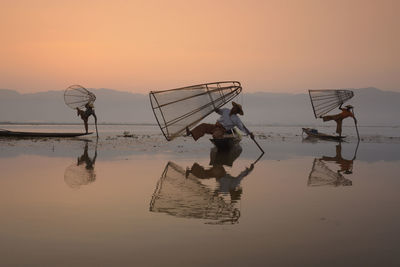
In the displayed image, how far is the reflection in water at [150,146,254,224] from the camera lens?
6.19m

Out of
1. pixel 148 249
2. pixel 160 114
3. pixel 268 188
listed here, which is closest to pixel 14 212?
pixel 148 249

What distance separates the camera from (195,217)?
5934 millimetres

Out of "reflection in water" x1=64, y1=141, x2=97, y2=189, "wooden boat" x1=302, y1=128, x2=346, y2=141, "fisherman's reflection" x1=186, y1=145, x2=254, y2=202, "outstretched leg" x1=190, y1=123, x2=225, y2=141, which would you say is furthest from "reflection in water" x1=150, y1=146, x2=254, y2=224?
"wooden boat" x1=302, y1=128, x2=346, y2=141

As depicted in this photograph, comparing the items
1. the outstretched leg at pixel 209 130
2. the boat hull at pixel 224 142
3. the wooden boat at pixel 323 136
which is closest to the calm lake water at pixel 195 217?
the outstretched leg at pixel 209 130

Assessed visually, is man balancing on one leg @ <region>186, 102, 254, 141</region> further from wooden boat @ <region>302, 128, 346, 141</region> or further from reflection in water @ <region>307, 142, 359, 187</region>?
wooden boat @ <region>302, 128, 346, 141</region>

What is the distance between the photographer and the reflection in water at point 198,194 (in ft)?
20.3

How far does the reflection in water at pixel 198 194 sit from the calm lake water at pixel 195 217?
19 mm

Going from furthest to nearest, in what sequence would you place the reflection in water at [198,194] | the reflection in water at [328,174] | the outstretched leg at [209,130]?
the outstretched leg at [209,130], the reflection in water at [328,174], the reflection in water at [198,194]

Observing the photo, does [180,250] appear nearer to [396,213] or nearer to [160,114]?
[396,213]

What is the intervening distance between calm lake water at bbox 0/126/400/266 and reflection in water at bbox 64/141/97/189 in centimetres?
3

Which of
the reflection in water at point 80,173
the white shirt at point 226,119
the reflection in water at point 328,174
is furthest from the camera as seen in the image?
the white shirt at point 226,119

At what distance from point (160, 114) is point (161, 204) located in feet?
34.4

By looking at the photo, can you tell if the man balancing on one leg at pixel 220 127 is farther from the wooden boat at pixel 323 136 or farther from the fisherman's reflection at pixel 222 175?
the wooden boat at pixel 323 136

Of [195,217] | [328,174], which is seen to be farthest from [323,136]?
[195,217]
